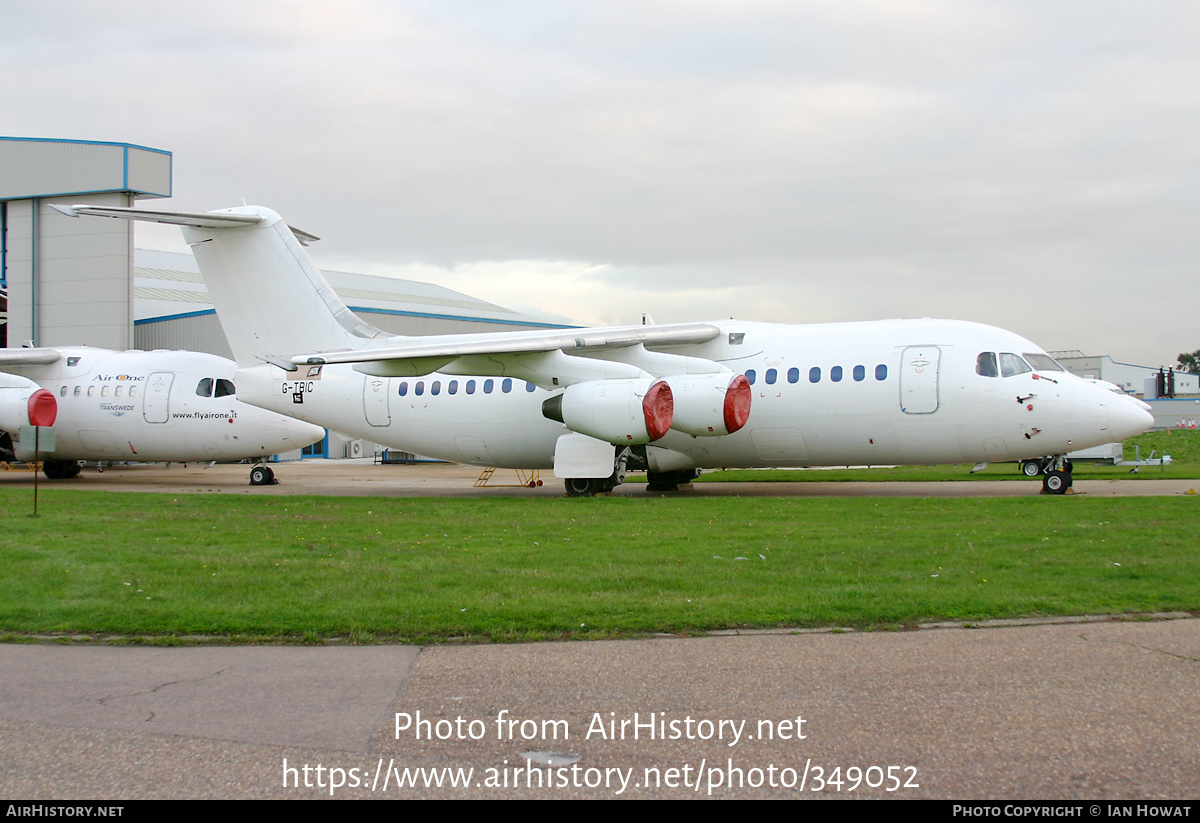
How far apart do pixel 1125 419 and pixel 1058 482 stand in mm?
1687

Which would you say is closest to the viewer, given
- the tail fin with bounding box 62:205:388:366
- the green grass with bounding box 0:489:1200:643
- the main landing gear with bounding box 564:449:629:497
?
the green grass with bounding box 0:489:1200:643

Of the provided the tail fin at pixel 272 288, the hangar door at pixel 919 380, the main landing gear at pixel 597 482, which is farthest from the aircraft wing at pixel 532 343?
the hangar door at pixel 919 380

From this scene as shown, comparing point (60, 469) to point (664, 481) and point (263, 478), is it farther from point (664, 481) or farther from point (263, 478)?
point (664, 481)

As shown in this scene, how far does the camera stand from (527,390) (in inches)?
829

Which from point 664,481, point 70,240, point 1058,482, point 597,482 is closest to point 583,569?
point 597,482

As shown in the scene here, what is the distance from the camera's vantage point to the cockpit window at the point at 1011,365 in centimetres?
1789

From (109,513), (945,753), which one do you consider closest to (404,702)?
(945,753)

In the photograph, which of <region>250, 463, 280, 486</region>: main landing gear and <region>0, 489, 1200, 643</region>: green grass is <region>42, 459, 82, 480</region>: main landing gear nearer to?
<region>250, 463, 280, 486</region>: main landing gear

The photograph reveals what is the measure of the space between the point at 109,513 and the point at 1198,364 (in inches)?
5547

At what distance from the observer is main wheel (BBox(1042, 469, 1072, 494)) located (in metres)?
18.2

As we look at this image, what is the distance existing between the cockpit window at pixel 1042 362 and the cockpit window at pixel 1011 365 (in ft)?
0.53

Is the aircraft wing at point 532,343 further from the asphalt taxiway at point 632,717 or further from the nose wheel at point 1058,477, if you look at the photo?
the asphalt taxiway at point 632,717

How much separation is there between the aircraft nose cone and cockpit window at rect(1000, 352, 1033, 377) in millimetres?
1500

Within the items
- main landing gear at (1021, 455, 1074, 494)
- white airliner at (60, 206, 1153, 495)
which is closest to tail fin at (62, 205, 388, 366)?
white airliner at (60, 206, 1153, 495)
